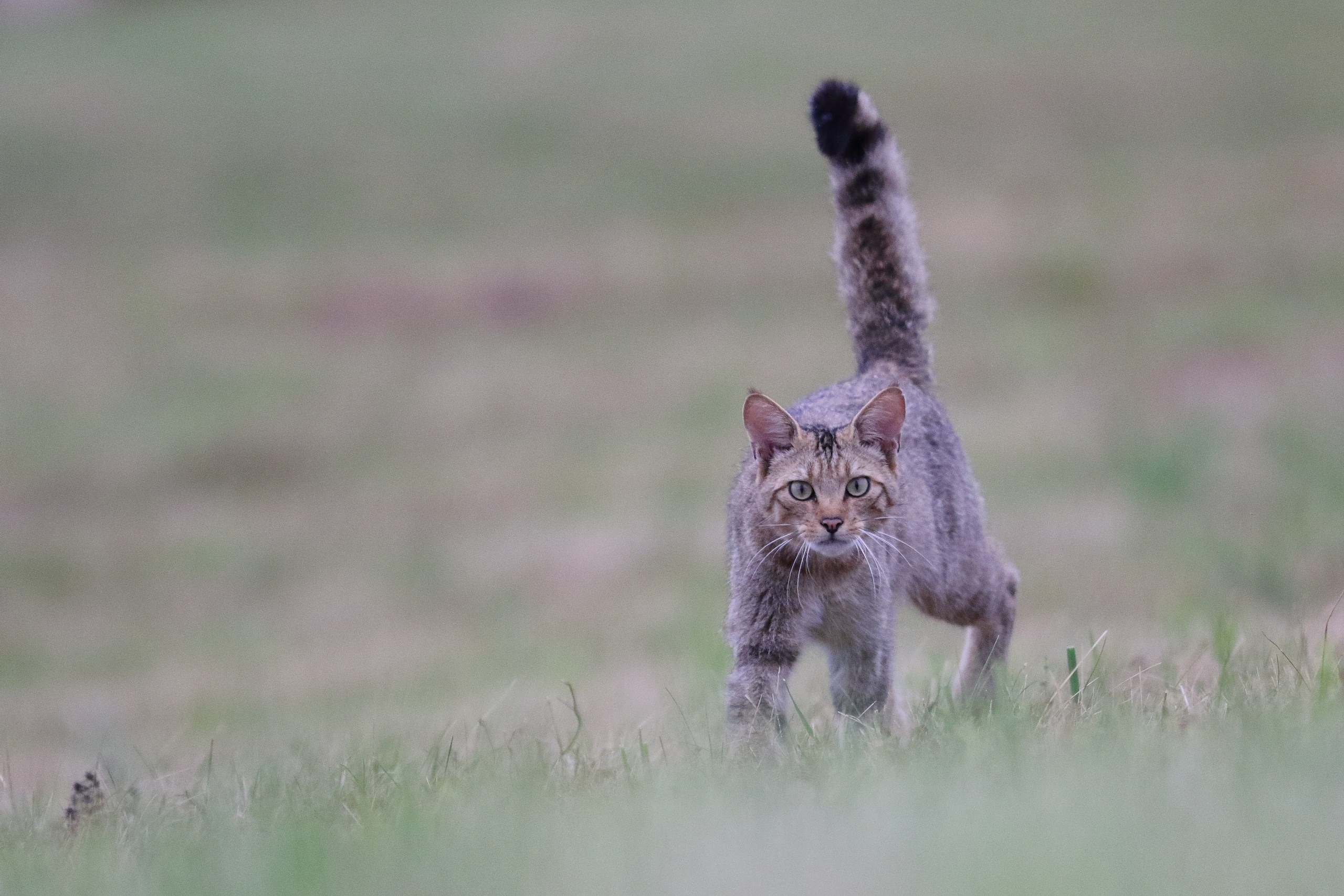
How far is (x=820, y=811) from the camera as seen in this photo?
148 inches

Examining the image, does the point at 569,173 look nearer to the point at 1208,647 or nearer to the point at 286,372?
the point at 286,372

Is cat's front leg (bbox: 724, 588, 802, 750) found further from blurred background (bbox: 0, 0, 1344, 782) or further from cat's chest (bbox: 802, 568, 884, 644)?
blurred background (bbox: 0, 0, 1344, 782)

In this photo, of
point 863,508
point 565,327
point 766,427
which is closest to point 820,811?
point 863,508

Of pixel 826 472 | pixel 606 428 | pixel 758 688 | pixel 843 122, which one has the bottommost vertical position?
pixel 758 688

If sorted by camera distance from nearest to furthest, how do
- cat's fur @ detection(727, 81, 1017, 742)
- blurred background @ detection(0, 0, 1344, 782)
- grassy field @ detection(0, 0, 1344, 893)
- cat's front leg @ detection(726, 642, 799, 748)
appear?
grassy field @ detection(0, 0, 1344, 893), cat's front leg @ detection(726, 642, 799, 748), cat's fur @ detection(727, 81, 1017, 742), blurred background @ detection(0, 0, 1344, 782)

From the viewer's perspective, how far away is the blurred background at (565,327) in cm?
1188

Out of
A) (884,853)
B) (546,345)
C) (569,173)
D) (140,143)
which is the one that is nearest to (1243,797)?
(884,853)

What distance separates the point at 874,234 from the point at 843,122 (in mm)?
492

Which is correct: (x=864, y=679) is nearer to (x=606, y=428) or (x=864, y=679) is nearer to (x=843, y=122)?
(x=843, y=122)

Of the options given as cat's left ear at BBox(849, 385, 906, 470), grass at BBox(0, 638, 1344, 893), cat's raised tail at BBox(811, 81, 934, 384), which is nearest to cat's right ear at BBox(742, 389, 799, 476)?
cat's left ear at BBox(849, 385, 906, 470)

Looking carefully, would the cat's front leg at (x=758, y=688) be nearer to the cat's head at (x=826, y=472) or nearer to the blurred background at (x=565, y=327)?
the cat's head at (x=826, y=472)

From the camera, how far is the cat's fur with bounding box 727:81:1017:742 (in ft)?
18.0

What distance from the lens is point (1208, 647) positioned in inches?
236

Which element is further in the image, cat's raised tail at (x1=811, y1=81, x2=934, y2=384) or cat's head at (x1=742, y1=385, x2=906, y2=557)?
cat's raised tail at (x1=811, y1=81, x2=934, y2=384)
